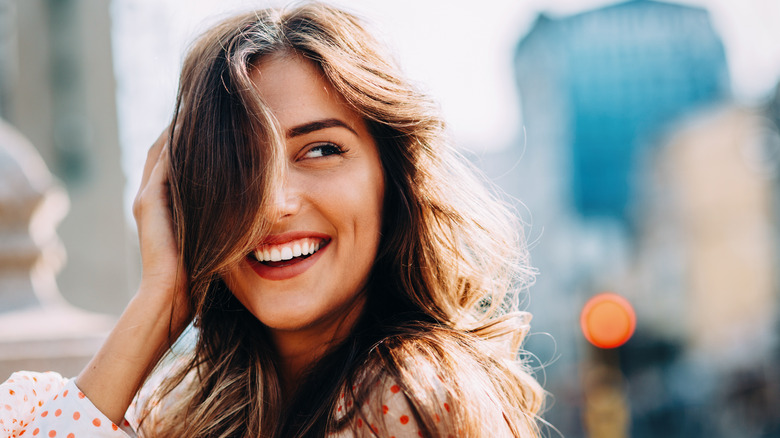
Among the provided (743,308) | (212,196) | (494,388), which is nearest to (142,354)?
(212,196)

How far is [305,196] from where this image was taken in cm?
190

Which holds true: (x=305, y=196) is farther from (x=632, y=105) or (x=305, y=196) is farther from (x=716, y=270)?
(x=632, y=105)

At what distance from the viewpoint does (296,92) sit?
194 centimetres

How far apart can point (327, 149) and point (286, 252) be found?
0.30m

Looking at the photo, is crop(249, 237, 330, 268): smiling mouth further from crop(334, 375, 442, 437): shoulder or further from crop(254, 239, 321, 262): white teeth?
crop(334, 375, 442, 437): shoulder

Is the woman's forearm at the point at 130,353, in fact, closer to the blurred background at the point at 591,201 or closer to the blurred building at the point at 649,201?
the blurred background at the point at 591,201

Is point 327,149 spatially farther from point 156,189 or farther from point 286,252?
point 156,189

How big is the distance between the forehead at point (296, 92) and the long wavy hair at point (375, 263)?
0.02m

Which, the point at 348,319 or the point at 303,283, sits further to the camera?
the point at 348,319

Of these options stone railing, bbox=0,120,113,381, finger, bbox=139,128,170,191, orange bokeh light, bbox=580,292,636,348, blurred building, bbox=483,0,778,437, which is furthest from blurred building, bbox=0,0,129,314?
blurred building, bbox=483,0,778,437

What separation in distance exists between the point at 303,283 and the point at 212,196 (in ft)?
1.06

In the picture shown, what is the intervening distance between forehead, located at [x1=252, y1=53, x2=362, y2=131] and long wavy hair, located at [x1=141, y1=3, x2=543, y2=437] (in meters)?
0.02

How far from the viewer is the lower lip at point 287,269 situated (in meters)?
1.92

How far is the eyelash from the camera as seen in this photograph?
6.41 feet
